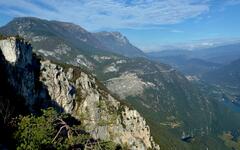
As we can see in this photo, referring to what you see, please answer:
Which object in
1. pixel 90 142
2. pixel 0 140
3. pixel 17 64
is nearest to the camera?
pixel 90 142

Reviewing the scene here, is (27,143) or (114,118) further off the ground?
(114,118)

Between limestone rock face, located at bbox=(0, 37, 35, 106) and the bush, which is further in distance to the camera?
limestone rock face, located at bbox=(0, 37, 35, 106)

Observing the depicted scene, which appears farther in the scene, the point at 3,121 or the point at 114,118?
the point at 3,121

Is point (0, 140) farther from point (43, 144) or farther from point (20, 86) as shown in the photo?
point (20, 86)

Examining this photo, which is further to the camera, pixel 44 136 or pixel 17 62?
pixel 17 62

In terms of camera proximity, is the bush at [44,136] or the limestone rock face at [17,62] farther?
the limestone rock face at [17,62]

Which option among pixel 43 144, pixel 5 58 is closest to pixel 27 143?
pixel 43 144

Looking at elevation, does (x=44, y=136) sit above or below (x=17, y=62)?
below

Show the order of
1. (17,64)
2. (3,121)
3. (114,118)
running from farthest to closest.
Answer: (17,64) → (3,121) → (114,118)
